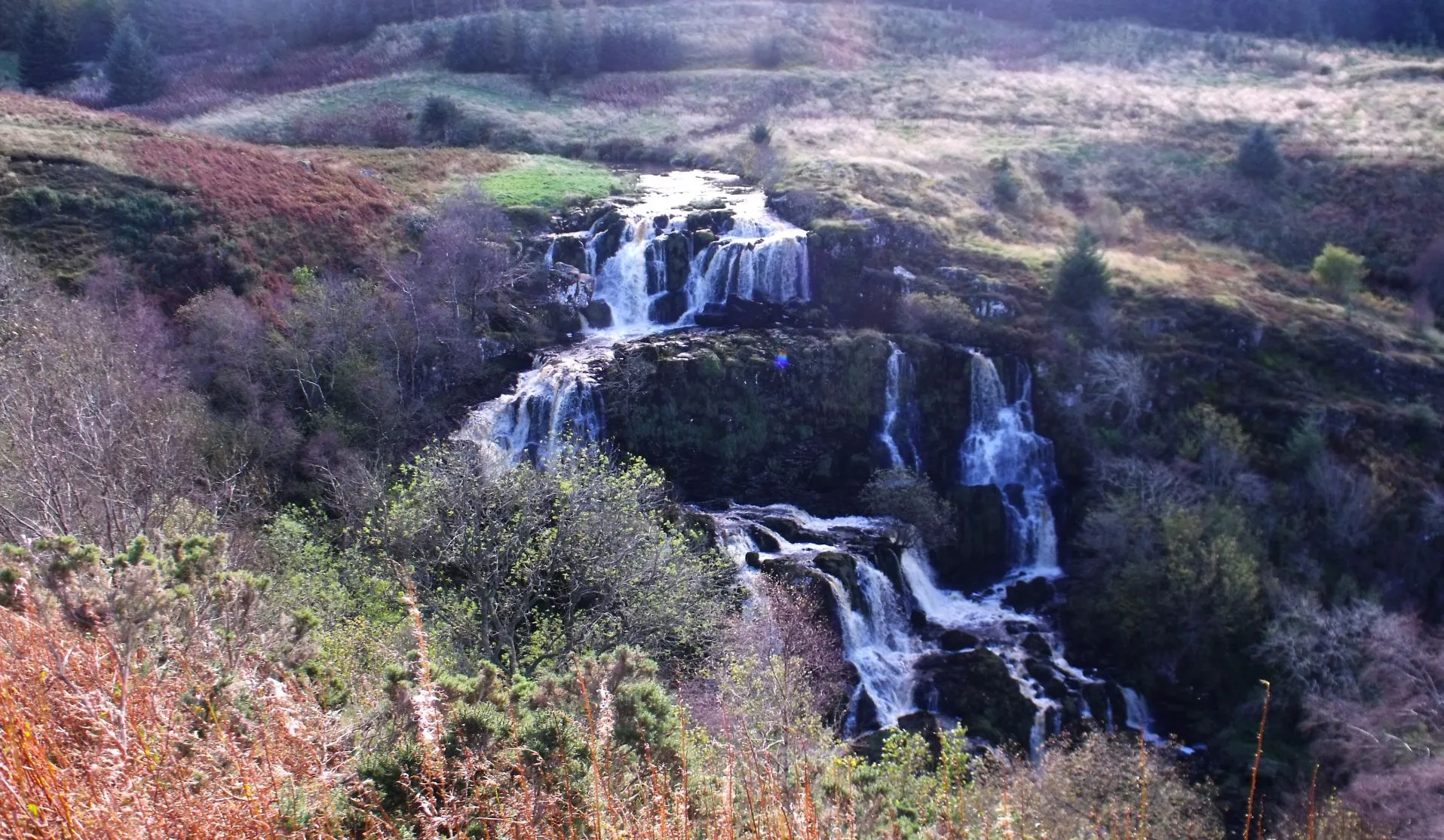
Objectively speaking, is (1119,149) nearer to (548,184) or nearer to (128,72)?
(548,184)

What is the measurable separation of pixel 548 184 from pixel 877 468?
60.5 ft

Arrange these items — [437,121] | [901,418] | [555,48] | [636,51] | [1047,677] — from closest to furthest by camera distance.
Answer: [1047,677] → [901,418] → [437,121] → [555,48] → [636,51]

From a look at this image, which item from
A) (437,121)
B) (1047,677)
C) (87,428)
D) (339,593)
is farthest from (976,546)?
(437,121)

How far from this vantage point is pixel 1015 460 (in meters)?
24.8

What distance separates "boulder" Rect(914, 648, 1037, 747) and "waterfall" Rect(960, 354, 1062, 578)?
16.5 feet

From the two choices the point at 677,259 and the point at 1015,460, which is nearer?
the point at 1015,460

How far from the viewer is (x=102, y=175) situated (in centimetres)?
2706

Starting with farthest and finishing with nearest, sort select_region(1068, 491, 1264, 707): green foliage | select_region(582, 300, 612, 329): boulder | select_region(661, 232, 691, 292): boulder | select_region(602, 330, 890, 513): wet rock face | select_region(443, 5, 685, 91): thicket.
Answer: select_region(443, 5, 685, 91): thicket
select_region(661, 232, 691, 292): boulder
select_region(582, 300, 612, 329): boulder
select_region(602, 330, 890, 513): wet rock face
select_region(1068, 491, 1264, 707): green foliage

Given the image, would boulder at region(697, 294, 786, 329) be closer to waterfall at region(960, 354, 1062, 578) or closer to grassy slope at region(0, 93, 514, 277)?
waterfall at region(960, 354, 1062, 578)

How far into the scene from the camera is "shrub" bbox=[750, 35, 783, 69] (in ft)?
178

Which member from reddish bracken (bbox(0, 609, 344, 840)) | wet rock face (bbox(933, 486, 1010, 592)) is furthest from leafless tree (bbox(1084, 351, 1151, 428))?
reddish bracken (bbox(0, 609, 344, 840))

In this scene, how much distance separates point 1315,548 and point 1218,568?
4.24 m

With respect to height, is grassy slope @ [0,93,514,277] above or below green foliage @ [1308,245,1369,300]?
above

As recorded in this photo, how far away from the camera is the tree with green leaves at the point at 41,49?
162 ft
